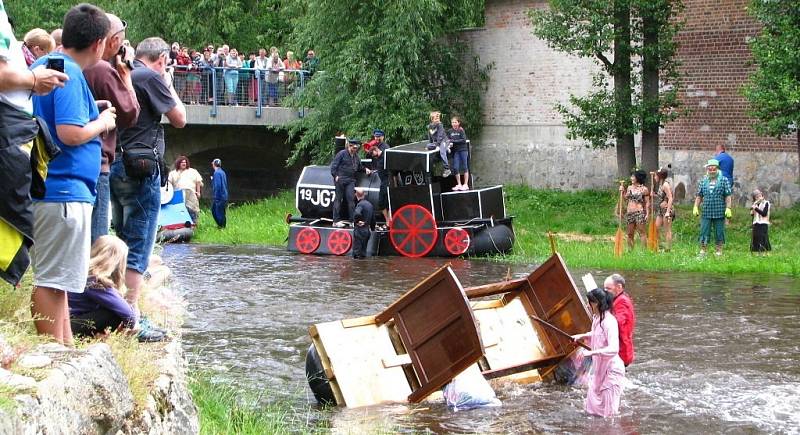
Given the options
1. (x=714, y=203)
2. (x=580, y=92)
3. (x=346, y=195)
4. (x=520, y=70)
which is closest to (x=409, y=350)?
(x=714, y=203)

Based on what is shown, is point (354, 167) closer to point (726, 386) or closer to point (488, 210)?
point (488, 210)

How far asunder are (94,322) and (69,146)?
1.41 m

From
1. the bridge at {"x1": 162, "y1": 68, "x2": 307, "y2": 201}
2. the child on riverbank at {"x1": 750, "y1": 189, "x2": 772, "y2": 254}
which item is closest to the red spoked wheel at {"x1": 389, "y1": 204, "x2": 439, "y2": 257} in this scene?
the child on riverbank at {"x1": 750, "y1": 189, "x2": 772, "y2": 254}

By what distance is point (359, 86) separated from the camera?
99.9 feet

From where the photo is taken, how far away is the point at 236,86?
3269cm

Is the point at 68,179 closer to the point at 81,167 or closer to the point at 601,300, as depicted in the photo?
the point at 81,167

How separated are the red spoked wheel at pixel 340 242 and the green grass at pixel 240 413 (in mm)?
11208

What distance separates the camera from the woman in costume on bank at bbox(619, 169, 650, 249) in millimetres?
20562

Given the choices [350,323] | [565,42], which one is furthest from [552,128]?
[350,323]

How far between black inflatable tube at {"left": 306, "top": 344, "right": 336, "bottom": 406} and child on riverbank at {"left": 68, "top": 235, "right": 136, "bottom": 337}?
3.14m

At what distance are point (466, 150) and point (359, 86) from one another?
27.9 ft

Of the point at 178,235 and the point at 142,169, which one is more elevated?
the point at 142,169

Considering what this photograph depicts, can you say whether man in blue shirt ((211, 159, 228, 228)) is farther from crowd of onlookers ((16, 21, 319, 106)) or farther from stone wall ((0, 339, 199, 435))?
stone wall ((0, 339, 199, 435))

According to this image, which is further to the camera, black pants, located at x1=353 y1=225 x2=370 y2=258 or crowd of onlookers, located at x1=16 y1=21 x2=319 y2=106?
crowd of onlookers, located at x1=16 y1=21 x2=319 y2=106
